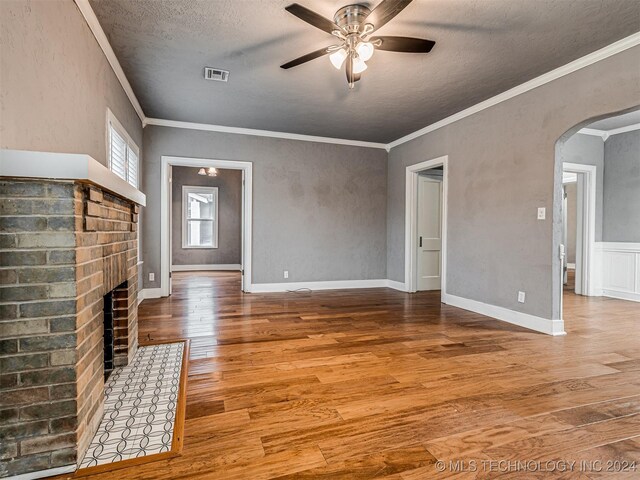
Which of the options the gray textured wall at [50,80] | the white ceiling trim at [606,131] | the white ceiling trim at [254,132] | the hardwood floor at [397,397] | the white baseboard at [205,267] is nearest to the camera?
the hardwood floor at [397,397]

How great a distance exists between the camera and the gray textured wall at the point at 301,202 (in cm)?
496

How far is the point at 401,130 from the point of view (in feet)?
17.3

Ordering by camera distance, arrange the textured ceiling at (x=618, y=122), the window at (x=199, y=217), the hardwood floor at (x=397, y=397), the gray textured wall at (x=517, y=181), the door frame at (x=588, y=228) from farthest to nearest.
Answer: the window at (x=199, y=217)
the door frame at (x=588, y=228)
the textured ceiling at (x=618, y=122)
the gray textured wall at (x=517, y=181)
the hardwood floor at (x=397, y=397)

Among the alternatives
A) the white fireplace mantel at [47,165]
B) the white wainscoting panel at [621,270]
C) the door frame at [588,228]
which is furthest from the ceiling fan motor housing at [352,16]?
the white wainscoting panel at [621,270]

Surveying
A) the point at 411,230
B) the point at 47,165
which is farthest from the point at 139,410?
the point at 411,230

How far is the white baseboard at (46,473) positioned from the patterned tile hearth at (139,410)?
1.8 inches

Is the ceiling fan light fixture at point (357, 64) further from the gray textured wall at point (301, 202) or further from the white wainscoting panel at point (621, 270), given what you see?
the white wainscoting panel at point (621, 270)

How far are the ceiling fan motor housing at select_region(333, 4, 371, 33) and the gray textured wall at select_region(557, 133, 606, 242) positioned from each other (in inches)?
179

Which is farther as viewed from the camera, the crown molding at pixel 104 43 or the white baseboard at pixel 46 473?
the crown molding at pixel 104 43

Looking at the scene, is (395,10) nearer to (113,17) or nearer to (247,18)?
(247,18)

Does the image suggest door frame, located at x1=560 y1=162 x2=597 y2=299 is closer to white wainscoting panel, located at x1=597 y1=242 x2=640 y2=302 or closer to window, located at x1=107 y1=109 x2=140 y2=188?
white wainscoting panel, located at x1=597 y1=242 x2=640 y2=302

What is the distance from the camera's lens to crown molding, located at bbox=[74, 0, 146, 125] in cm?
236

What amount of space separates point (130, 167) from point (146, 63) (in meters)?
1.45

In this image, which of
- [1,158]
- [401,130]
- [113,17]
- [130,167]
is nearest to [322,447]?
[1,158]
